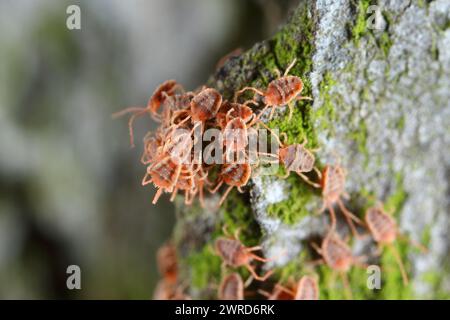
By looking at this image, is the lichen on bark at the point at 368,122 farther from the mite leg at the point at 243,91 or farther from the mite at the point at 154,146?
the mite at the point at 154,146

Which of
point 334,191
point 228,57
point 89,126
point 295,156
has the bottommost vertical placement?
point 334,191

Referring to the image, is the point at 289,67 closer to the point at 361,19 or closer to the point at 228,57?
the point at 361,19

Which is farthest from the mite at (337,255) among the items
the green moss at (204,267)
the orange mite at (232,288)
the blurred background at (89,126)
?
the blurred background at (89,126)

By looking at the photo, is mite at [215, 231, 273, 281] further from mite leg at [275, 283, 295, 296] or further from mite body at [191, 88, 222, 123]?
mite body at [191, 88, 222, 123]

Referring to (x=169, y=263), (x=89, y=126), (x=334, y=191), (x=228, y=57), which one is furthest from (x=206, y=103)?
(x=89, y=126)

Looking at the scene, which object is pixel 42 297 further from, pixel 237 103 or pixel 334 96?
pixel 334 96

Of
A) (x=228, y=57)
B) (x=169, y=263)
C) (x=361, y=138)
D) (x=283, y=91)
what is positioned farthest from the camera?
(x=169, y=263)
